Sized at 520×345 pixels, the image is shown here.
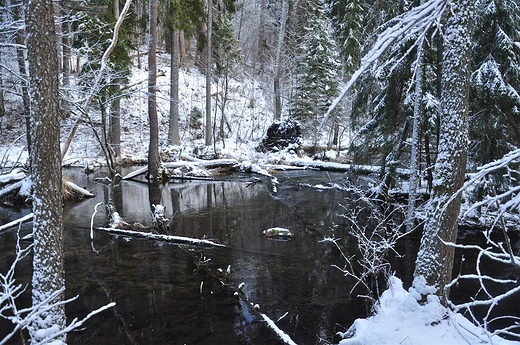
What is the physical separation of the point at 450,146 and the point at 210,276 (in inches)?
180

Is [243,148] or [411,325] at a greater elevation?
[243,148]

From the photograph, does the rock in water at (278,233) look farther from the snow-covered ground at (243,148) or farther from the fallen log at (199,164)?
the fallen log at (199,164)

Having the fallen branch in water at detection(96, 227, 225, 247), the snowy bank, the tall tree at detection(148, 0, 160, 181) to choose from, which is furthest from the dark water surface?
the tall tree at detection(148, 0, 160, 181)

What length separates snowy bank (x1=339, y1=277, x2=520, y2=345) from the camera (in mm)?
4008

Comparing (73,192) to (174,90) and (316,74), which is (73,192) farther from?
(316,74)

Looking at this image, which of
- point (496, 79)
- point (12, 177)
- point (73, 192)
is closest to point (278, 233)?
point (496, 79)

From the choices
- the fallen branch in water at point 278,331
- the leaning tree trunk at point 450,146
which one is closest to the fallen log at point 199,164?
the fallen branch in water at point 278,331

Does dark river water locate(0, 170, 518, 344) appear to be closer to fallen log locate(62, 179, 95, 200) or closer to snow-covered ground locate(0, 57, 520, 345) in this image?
fallen log locate(62, 179, 95, 200)

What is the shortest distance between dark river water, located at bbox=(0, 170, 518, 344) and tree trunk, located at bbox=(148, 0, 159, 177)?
3.76 meters

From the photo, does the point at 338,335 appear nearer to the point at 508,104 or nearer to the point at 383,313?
the point at 383,313

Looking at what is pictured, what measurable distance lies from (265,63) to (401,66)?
22.6m

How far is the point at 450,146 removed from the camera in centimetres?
450

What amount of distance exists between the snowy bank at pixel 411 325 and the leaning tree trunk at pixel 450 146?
0.84 ft

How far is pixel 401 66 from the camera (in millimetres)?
10414
